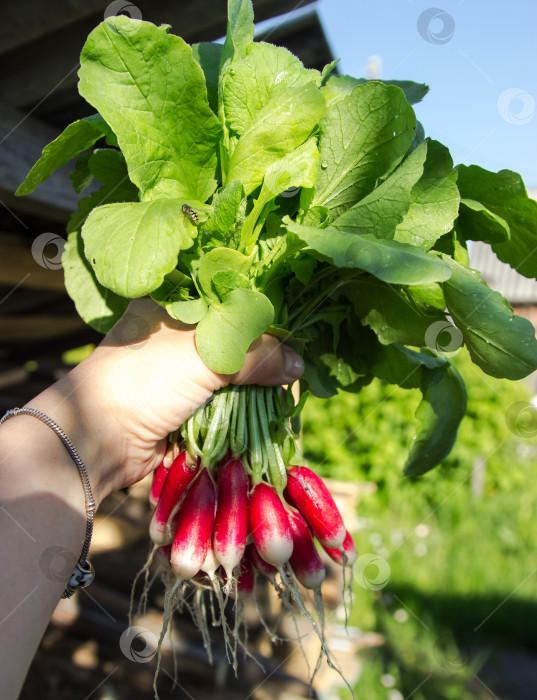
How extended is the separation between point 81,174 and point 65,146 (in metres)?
0.22

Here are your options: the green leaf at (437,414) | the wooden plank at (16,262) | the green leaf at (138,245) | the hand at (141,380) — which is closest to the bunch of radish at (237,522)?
the hand at (141,380)

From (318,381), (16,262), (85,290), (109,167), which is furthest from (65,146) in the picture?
(16,262)

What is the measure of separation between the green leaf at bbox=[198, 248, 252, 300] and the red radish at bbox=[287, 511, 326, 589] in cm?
60

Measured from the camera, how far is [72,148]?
1.19 metres

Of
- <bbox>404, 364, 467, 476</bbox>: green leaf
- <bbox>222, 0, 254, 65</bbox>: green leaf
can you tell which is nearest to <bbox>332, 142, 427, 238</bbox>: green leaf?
<bbox>222, 0, 254, 65</bbox>: green leaf

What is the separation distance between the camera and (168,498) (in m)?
1.35

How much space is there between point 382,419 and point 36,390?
3.17 m

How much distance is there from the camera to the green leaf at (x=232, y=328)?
3.52ft

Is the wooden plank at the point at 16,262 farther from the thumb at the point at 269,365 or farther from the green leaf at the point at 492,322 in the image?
the green leaf at the point at 492,322

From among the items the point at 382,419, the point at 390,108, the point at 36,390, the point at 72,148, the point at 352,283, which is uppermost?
the point at 390,108

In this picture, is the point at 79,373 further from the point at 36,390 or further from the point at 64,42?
the point at 36,390

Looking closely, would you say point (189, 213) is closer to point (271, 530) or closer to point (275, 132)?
point (275, 132)

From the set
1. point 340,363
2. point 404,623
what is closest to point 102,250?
point 340,363

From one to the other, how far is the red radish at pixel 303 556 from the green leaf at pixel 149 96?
0.83m
